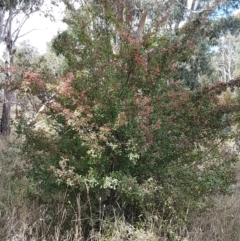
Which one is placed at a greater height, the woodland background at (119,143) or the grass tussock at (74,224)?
the woodland background at (119,143)

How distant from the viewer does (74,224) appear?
322 centimetres

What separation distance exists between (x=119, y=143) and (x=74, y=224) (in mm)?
995

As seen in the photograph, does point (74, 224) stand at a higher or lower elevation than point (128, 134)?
A: lower

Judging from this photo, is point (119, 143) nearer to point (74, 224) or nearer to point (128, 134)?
point (128, 134)

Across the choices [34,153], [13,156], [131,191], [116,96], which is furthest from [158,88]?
[13,156]

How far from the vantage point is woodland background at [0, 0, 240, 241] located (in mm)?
2828

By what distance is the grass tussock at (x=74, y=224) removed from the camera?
9.61ft

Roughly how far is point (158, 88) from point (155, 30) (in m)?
0.69

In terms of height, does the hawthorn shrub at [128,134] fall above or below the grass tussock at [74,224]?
above

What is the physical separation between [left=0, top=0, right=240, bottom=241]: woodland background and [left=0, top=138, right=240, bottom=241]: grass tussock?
A: 14 millimetres

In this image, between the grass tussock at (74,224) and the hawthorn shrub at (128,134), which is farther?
the grass tussock at (74,224)

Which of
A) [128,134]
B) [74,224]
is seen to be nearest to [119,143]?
[128,134]

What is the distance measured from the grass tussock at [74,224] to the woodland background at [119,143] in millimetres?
14

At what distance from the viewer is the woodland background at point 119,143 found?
283cm
